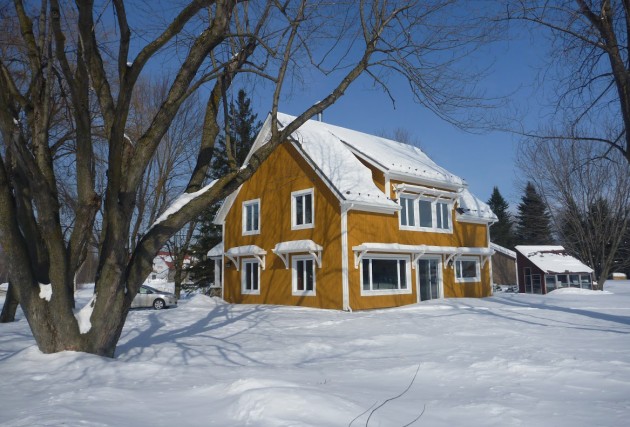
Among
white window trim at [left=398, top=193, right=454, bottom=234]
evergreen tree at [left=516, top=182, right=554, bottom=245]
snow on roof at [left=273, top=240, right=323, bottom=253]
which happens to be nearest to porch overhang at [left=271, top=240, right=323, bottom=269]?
snow on roof at [left=273, top=240, right=323, bottom=253]

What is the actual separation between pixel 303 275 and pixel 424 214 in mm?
5865

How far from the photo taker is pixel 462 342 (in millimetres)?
10336

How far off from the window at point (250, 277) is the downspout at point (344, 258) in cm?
530

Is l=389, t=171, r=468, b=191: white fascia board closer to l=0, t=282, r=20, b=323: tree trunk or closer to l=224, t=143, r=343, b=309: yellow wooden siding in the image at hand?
l=224, t=143, r=343, b=309: yellow wooden siding

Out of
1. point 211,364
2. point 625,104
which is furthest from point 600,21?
point 211,364

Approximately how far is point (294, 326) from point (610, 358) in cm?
828

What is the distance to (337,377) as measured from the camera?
23.6 feet

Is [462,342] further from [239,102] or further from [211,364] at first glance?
[239,102]

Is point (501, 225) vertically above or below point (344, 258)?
above

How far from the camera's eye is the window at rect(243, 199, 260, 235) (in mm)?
22578

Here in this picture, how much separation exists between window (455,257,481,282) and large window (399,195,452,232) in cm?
195

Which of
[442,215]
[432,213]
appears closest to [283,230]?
[432,213]

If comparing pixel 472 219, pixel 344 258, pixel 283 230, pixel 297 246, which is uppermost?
pixel 472 219

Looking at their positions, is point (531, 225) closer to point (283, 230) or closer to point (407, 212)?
point (407, 212)
